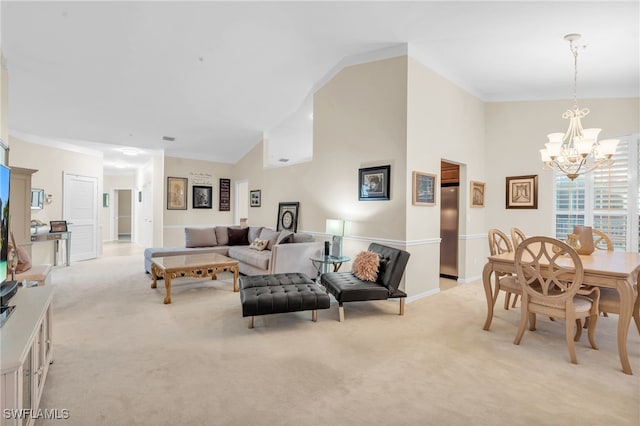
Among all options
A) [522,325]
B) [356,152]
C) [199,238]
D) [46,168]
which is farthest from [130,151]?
[522,325]

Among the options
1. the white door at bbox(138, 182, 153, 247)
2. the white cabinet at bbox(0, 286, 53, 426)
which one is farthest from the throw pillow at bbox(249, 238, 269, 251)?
the white door at bbox(138, 182, 153, 247)

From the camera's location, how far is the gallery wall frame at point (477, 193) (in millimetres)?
5289

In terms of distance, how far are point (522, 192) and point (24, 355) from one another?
627 cm

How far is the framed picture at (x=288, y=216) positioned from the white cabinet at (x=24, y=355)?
3.87 metres

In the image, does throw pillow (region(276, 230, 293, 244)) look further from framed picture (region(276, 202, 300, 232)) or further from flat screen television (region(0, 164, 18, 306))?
flat screen television (region(0, 164, 18, 306))

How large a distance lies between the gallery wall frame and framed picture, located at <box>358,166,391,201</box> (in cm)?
197

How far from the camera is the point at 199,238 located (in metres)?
6.10

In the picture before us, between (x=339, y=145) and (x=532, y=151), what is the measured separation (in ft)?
10.9

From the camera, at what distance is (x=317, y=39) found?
3951mm

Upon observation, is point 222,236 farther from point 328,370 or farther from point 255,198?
point 328,370

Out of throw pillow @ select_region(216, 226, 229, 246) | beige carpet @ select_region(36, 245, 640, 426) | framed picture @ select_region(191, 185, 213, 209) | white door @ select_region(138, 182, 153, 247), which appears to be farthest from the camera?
white door @ select_region(138, 182, 153, 247)

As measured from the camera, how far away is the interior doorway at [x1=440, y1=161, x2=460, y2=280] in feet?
17.4

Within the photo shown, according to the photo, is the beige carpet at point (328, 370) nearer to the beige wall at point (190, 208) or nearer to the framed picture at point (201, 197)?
the beige wall at point (190, 208)

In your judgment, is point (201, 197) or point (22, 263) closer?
point (22, 263)
